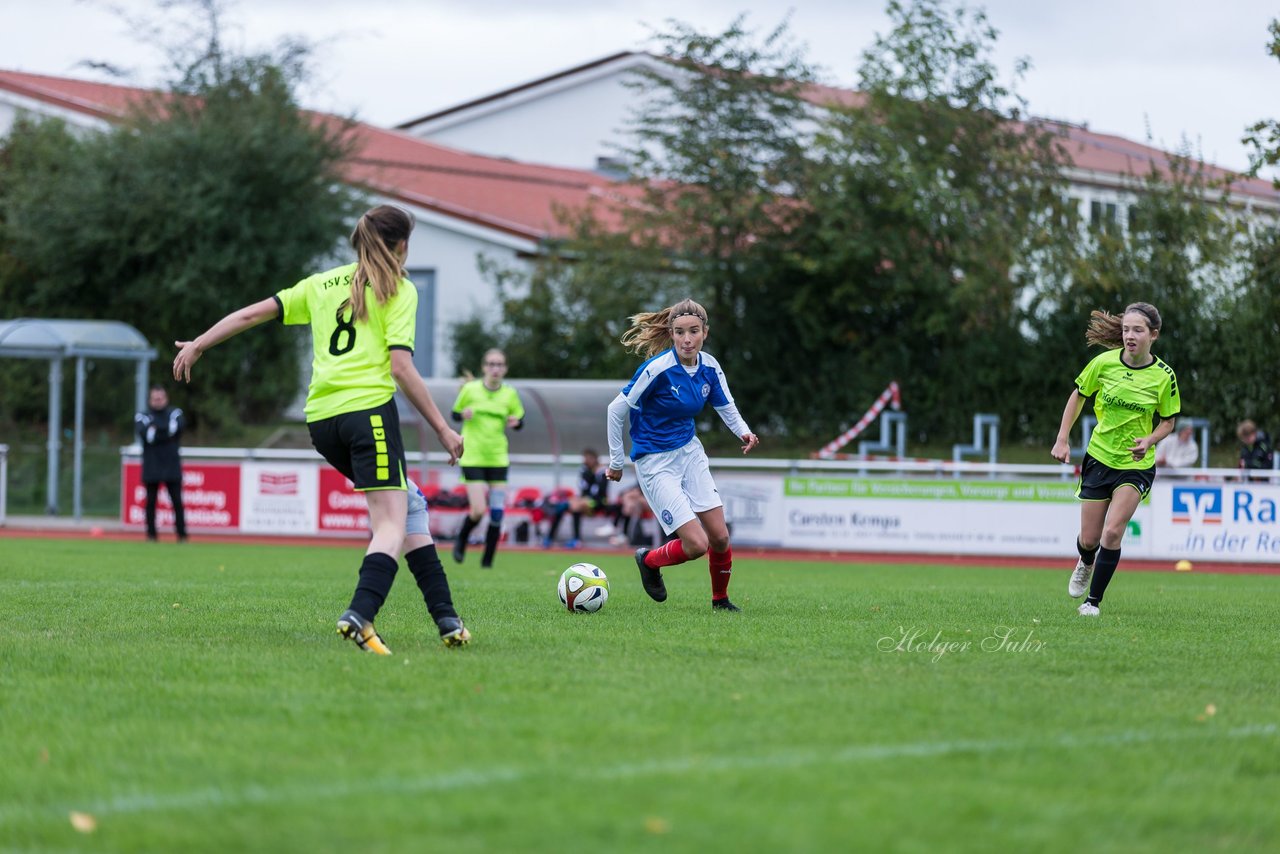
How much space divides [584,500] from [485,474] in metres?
6.21

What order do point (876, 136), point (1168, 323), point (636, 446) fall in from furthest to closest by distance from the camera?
point (876, 136)
point (1168, 323)
point (636, 446)

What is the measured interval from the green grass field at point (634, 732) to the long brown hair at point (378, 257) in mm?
1639

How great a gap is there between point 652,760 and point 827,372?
25823 millimetres

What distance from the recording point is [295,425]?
31.4m

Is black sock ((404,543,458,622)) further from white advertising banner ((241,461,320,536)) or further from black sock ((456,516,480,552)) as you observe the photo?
white advertising banner ((241,461,320,536))

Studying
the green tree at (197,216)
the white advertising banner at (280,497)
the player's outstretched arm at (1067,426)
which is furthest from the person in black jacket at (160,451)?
the player's outstretched arm at (1067,426)

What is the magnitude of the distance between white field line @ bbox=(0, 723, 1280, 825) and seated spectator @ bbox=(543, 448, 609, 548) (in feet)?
54.1

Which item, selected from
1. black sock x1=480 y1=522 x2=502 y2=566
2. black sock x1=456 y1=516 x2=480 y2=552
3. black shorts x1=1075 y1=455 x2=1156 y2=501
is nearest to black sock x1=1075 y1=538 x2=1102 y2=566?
black shorts x1=1075 y1=455 x2=1156 y2=501

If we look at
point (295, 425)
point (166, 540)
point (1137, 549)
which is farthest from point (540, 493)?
point (295, 425)

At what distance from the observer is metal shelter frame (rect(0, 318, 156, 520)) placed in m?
24.5

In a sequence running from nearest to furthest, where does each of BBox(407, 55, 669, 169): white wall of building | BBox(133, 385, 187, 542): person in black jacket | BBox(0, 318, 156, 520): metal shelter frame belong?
BBox(133, 385, 187, 542): person in black jacket, BBox(0, 318, 156, 520): metal shelter frame, BBox(407, 55, 669, 169): white wall of building

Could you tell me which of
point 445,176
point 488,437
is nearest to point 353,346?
point 488,437

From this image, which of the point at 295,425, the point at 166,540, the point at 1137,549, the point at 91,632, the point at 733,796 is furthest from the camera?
the point at 295,425

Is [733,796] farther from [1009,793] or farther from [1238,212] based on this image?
[1238,212]
